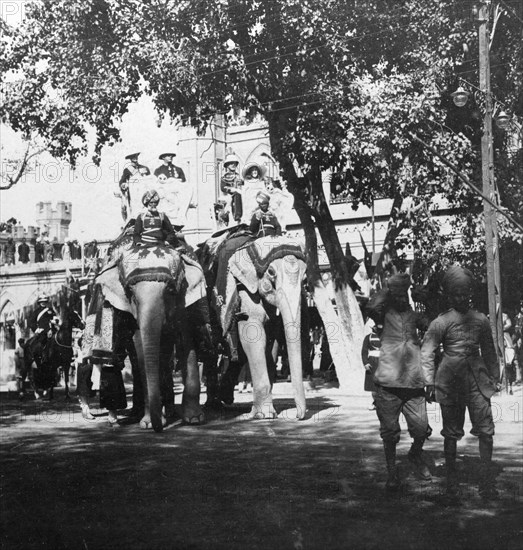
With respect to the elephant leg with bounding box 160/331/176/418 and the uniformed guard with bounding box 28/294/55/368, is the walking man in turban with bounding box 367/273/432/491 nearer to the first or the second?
the elephant leg with bounding box 160/331/176/418

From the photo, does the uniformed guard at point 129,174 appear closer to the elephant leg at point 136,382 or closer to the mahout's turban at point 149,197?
the mahout's turban at point 149,197

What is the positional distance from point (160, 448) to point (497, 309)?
623 centimetres

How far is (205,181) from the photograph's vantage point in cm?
1812

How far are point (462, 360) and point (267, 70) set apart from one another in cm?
644

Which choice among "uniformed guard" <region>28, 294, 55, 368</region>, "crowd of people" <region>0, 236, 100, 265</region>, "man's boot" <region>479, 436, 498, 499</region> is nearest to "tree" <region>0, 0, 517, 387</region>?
"uniformed guard" <region>28, 294, 55, 368</region>

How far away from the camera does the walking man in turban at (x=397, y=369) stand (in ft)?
22.7

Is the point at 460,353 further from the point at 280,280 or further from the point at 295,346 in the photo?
the point at 280,280

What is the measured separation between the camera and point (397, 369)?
6930 millimetres

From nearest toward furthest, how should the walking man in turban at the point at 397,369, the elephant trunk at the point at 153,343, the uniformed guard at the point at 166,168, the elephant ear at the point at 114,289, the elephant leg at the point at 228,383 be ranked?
the walking man in turban at the point at 397,369 → the elephant trunk at the point at 153,343 → the elephant ear at the point at 114,289 → the uniformed guard at the point at 166,168 → the elephant leg at the point at 228,383

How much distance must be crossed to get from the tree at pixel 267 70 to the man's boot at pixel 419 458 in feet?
19.3

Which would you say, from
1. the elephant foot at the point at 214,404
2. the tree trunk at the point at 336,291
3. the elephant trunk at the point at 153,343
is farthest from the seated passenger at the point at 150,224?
the tree trunk at the point at 336,291

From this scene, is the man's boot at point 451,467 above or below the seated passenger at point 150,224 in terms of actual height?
below

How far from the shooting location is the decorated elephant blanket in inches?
419

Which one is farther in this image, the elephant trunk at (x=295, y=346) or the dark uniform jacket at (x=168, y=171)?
the dark uniform jacket at (x=168, y=171)
